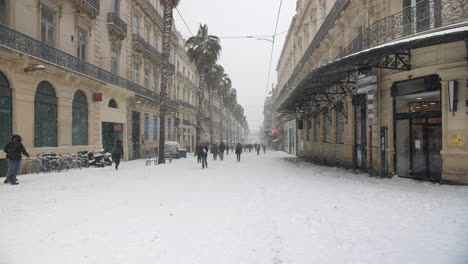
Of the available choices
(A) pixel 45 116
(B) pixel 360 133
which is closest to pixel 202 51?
(A) pixel 45 116

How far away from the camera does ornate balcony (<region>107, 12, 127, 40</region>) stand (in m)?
21.2

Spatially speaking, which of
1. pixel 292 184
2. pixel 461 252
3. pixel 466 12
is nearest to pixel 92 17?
pixel 292 184

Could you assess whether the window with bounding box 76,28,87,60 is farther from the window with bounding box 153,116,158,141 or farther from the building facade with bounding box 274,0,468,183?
the building facade with bounding box 274,0,468,183

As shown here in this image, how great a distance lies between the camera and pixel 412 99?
36.7 feet

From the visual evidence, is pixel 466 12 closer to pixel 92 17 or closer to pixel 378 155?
pixel 378 155

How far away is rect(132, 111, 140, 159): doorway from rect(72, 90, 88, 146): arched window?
7.02 metres

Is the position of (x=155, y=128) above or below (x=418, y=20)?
below

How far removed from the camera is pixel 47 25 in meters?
15.5

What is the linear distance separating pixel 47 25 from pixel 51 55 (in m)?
2.20

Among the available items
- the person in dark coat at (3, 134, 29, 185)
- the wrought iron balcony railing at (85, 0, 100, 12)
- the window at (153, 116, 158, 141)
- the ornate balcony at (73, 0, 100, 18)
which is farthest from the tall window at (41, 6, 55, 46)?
the window at (153, 116, 158, 141)

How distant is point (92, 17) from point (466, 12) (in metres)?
20.0

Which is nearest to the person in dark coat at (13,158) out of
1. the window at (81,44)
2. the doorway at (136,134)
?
the window at (81,44)

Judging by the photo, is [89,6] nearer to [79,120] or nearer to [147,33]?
[79,120]

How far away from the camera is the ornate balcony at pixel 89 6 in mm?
17609
